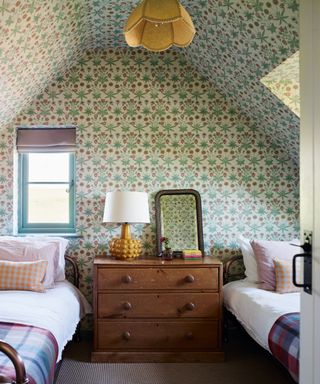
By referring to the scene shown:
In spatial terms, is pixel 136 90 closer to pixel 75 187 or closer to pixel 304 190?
pixel 75 187

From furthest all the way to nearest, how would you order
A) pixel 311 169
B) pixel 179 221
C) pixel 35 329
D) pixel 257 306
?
1. pixel 179 221
2. pixel 257 306
3. pixel 35 329
4. pixel 311 169

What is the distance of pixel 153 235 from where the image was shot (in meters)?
3.65

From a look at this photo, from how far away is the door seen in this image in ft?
4.64

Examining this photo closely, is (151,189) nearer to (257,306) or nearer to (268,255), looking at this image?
(268,255)

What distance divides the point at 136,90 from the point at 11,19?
1.55m

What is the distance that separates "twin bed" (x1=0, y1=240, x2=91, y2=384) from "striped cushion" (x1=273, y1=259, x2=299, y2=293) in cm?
155

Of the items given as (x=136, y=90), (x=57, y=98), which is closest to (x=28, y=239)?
(x=57, y=98)

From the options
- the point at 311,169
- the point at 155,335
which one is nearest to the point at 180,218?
the point at 155,335

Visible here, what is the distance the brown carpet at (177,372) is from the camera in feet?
9.20

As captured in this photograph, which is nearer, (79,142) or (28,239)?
(28,239)

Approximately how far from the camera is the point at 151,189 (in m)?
3.67

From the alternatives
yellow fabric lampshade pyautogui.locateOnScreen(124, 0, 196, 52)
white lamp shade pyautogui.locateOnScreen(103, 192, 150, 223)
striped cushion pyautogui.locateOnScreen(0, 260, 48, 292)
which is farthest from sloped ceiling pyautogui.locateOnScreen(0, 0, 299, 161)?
striped cushion pyautogui.locateOnScreen(0, 260, 48, 292)

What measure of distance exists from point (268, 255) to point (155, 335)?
1.11m

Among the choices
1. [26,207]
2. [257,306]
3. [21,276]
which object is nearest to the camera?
[257,306]
